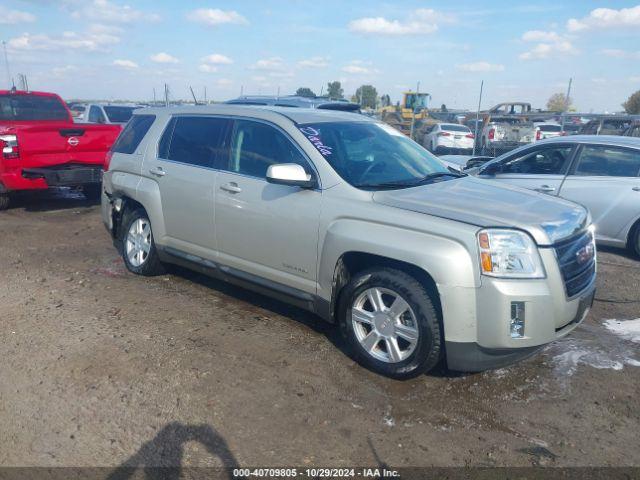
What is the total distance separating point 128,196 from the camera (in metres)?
5.65

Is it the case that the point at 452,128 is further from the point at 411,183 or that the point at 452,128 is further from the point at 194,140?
the point at 411,183

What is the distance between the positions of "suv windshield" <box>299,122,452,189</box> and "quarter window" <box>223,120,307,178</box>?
191mm

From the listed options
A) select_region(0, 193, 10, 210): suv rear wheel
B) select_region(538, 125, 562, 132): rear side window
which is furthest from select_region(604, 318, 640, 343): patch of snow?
select_region(538, 125, 562, 132): rear side window

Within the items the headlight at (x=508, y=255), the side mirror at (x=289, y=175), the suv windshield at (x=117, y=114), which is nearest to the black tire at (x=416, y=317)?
the headlight at (x=508, y=255)

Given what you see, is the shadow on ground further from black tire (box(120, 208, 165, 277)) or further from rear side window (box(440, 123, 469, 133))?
rear side window (box(440, 123, 469, 133))

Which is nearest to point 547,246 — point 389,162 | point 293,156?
point 389,162

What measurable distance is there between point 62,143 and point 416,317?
705cm

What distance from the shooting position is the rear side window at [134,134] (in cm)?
570

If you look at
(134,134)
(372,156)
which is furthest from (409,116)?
(372,156)

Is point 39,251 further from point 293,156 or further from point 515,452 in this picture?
point 515,452

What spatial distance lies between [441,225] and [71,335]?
3.02m

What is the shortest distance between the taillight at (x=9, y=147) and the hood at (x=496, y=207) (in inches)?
258

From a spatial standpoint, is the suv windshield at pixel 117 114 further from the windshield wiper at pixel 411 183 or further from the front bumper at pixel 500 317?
the front bumper at pixel 500 317

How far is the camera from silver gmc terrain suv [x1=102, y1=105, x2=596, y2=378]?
3.33m
